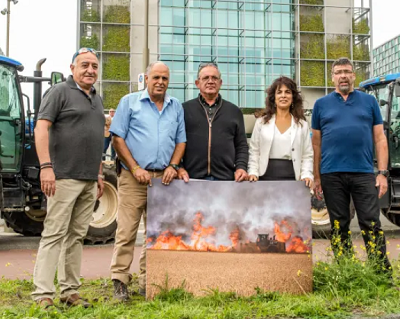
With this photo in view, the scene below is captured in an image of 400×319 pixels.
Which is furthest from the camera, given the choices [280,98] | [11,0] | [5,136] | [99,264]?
[11,0]

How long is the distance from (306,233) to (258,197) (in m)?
0.53

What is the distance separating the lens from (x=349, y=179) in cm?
562

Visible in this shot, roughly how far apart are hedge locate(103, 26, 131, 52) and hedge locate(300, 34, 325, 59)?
12.4 metres

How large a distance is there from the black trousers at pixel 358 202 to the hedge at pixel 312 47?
3712 centimetres

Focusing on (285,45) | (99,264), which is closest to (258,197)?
(99,264)

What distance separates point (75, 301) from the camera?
4.93 m

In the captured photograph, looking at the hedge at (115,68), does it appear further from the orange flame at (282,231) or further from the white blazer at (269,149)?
the orange flame at (282,231)

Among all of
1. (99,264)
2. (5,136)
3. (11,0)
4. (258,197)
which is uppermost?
(11,0)

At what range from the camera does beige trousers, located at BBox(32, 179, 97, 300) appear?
189 inches

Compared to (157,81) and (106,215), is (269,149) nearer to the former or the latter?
(157,81)

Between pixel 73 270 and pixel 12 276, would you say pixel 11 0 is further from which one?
A: pixel 73 270

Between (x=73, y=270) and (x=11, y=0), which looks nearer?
(x=73, y=270)

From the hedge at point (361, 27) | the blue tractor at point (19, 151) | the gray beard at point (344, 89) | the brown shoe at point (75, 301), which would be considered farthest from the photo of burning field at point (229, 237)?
the hedge at point (361, 27)

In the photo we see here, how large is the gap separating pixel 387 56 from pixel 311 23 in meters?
83.6
